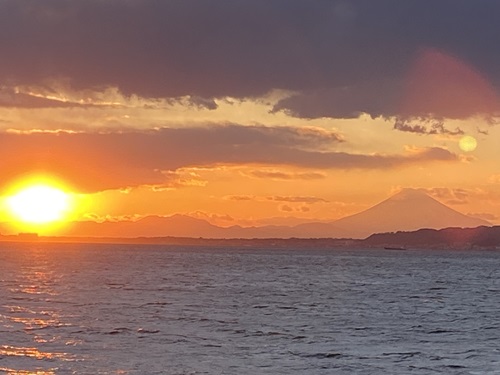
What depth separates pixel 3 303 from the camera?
62.6 meters

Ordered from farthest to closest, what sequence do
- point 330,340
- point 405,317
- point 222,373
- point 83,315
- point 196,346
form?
point 405,317
point 83,315
point 330,340
point 196,346
point 222,373

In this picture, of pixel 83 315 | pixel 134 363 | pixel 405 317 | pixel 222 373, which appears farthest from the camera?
pixel 405 317

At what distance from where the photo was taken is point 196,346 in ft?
131

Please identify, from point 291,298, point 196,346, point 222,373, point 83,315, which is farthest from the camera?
point 291,298

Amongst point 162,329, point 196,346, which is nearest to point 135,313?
point 162,329

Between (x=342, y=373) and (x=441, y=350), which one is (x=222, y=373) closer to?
(x=342, y=373)

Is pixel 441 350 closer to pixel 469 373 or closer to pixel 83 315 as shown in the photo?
pixel 469 373

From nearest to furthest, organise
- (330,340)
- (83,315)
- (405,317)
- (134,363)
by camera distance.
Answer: (134,363)
(330,340)
(83,315)
(405,317)

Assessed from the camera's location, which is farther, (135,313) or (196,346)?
(135,313)

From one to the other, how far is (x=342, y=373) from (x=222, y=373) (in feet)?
16.3

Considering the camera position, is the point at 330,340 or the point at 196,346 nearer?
the point at 196,346

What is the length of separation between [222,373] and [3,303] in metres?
35.4

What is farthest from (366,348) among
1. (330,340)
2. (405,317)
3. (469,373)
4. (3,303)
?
(3,303)

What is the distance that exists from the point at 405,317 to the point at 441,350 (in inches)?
733
